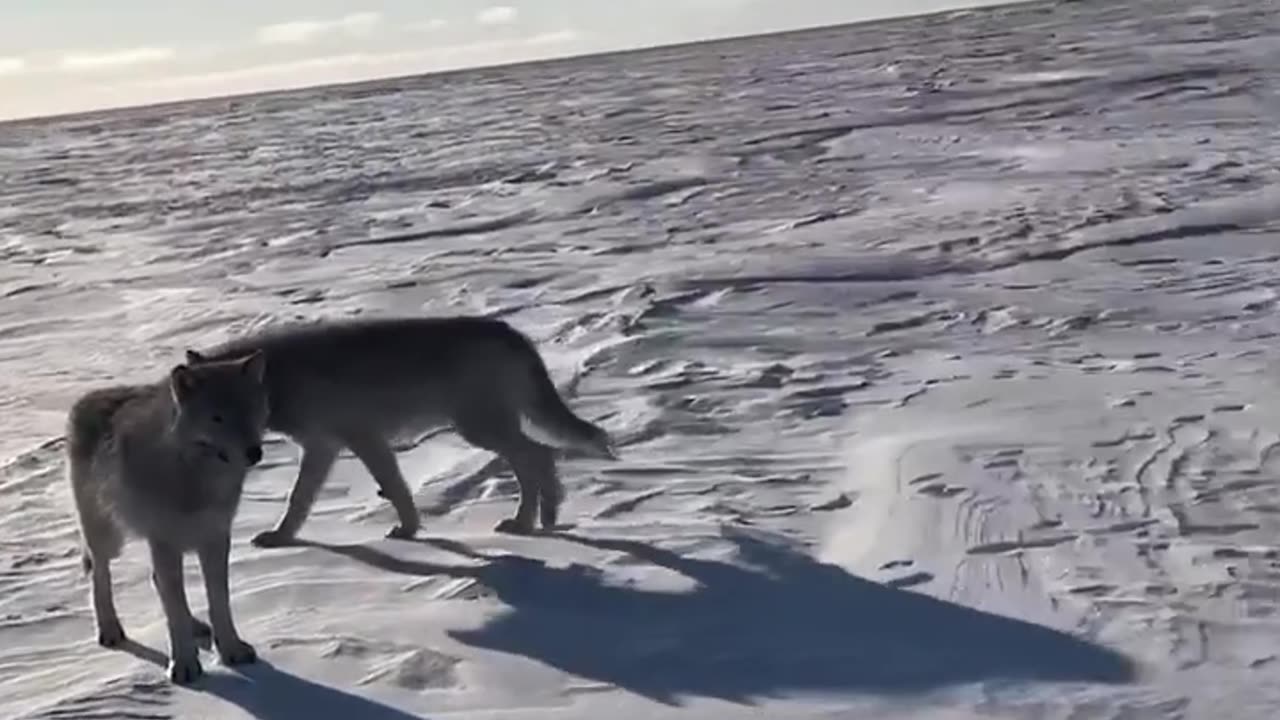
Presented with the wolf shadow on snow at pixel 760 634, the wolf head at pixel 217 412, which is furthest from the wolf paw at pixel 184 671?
the wolf shadow on snow at pixel 760 634

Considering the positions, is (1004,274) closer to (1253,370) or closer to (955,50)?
(1253,370)

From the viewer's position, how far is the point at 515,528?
5863 millimetres

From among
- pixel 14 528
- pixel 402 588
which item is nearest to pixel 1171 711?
pixel 402 588

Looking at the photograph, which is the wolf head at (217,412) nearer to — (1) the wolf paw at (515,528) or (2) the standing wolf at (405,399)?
(2) the standing wolf at (405,399)

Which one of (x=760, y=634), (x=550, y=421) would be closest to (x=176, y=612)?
(x=760, y=634)

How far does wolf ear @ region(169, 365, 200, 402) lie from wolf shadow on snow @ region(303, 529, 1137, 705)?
1099mm

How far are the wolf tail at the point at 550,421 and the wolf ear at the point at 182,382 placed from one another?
182 centimetres

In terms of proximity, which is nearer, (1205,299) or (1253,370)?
(1253,370)

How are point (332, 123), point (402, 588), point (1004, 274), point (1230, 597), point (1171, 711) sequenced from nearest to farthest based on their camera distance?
point (1171, 711), point (1230, 597), point (402, 588), point (1004, 274), point (332, 123)

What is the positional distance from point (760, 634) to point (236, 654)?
4.82ft

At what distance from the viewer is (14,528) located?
618cm

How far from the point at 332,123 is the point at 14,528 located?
21520 mm

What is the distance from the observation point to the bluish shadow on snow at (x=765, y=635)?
4.35 metres

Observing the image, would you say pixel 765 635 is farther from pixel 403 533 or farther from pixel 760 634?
pixel 403 533
